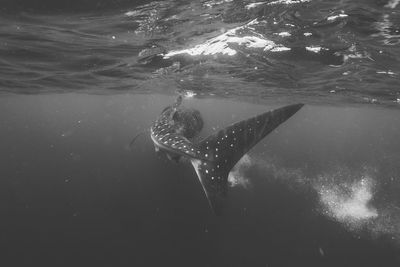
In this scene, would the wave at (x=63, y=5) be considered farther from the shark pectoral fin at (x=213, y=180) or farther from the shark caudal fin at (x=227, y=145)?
the shark pectoral fin at (x=213, y=180)

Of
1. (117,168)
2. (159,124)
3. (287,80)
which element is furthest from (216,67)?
(117,168)

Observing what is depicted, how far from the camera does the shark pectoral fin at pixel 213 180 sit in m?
4.71

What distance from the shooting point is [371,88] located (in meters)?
21.6

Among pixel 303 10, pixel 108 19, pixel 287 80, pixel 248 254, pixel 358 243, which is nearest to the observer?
pixel 303 10

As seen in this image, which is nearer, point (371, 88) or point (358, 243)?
point (358, 243)

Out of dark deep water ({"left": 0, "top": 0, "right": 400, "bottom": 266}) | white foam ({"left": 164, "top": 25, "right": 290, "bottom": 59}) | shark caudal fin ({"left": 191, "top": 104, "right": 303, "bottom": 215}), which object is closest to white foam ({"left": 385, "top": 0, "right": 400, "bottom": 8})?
dark deep water ({"left": 0, "top": 0, "right": 400, "bottom": 266})

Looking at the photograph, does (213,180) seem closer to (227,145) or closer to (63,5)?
(227,145)

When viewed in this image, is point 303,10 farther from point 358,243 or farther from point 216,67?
point 358,243

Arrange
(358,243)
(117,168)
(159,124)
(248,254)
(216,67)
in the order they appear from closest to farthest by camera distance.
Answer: (159,124) < (248,254) < (358,243) < (216,67) < (117,168)

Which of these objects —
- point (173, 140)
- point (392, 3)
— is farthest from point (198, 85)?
point (173, 140)

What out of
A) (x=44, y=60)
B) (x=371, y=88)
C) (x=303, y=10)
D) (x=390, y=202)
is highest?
(x=303, y=10)

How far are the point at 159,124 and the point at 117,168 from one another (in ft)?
87.1

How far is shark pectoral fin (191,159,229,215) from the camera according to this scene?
471cm

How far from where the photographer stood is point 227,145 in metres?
5.29
